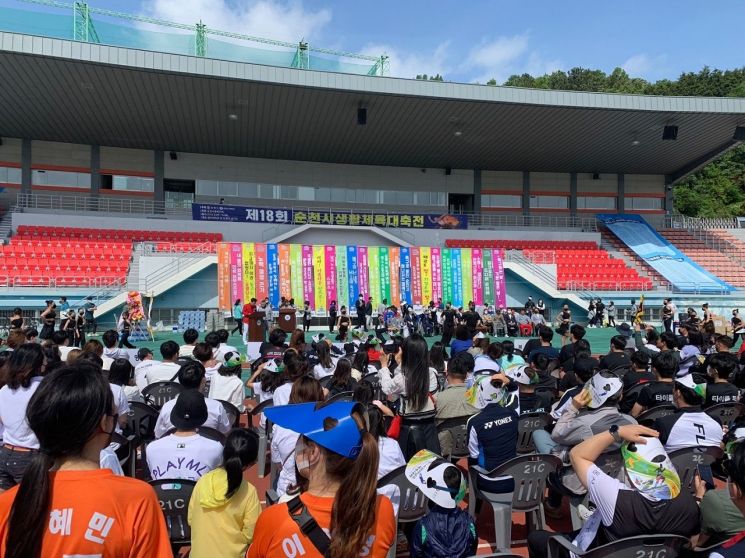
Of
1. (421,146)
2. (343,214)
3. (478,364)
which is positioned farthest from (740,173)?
(478,364)

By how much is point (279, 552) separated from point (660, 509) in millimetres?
1798

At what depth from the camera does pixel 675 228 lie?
1261 inches

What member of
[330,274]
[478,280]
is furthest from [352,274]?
[478,280]

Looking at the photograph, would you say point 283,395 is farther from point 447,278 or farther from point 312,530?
point 447,278

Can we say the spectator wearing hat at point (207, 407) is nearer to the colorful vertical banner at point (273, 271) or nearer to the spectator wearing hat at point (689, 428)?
the spectator wearing hat at point (689, 428)

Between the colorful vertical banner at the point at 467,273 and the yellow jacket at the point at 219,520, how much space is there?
21.8 m

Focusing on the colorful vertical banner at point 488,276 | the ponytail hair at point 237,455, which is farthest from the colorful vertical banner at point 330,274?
the ponytail hair at point 237,455

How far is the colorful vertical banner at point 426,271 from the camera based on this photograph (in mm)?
23562

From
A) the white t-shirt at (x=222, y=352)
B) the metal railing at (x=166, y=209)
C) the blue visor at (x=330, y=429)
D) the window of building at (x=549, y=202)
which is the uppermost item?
the window of building at (x=549, y=202)

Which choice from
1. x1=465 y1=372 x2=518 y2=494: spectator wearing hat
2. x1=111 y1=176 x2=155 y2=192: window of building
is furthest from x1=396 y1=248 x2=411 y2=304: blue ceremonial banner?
x1=465 y1=372 x2=518 y2=494: spectator wearing hat

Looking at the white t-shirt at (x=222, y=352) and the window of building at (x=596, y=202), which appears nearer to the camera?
the white t-shirt at (x=222, y=352)

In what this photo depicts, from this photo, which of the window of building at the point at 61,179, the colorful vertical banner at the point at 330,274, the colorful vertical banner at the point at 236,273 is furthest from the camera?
the window of building at the point at 61,179

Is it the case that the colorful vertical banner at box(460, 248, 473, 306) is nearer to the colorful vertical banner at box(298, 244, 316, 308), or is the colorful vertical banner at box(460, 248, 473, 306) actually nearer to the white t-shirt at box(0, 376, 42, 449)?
the colorful vertical banner at box(298, 244, 316, 308)

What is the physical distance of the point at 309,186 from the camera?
2859cm
